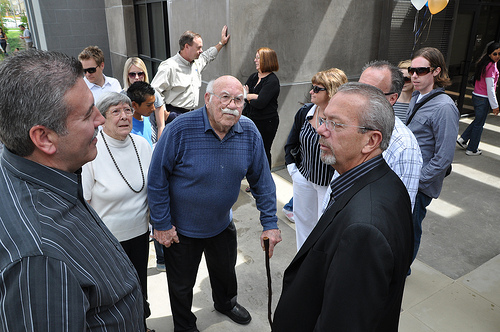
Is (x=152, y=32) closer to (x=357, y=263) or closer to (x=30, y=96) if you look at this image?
(x=30, y=96)

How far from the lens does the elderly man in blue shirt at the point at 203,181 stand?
2.47 metres

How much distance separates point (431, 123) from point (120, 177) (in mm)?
2675

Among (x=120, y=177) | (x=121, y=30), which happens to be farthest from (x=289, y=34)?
(x=121, y=30)

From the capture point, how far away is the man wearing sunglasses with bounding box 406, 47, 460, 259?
10.3ft

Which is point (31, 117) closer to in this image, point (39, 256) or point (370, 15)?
point (39, 256)

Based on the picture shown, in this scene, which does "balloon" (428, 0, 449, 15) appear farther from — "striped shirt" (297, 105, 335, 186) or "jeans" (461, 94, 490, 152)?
"striped shirt" (297, 105, 335, 186)

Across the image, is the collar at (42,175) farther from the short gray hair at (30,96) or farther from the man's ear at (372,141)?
the man's ear at (372,141)

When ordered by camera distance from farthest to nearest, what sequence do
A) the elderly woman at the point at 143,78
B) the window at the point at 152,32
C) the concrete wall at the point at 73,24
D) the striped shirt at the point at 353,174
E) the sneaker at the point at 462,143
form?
the concrete wall at the point at 73,24, the window at the point at 152,32, the sneaker at the point at 462,143, the elderly woman at the point at 143,78, the striped shirt at the point at 353,174

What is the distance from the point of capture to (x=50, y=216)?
113 centimetres

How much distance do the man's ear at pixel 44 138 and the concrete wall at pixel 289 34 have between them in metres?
4.63

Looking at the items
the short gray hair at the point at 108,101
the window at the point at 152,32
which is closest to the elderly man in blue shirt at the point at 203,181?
the short gray hair at the point at 108,101

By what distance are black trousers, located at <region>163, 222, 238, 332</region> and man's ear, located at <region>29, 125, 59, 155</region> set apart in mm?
1608

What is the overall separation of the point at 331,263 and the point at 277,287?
223 cm

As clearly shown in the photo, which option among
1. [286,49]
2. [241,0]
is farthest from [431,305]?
[241,0]
